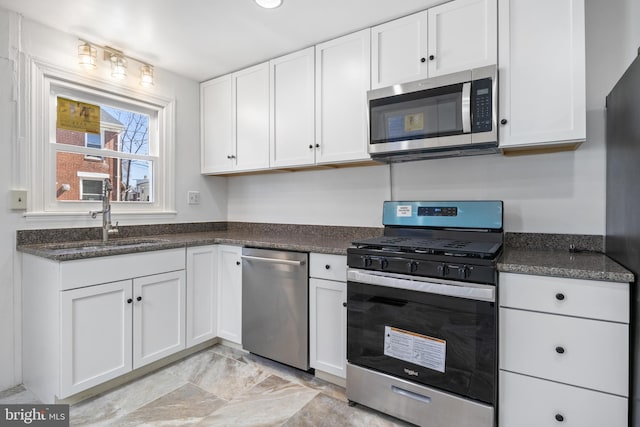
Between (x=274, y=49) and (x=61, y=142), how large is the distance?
162cm

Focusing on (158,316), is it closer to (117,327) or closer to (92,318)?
(117,327)

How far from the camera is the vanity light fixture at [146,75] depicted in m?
2.61

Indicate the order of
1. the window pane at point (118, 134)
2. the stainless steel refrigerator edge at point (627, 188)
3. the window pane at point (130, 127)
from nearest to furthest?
the stainless steel refrigerator edge at point (627, 188)
the window pane at point (118, 134)
the window pane at point (130, 127)

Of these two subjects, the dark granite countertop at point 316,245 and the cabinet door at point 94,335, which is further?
the cabinet door at point 94,335

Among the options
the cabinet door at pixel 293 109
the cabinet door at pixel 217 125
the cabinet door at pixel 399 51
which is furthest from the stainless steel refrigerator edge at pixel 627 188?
the cabinet door at pixel 217 125

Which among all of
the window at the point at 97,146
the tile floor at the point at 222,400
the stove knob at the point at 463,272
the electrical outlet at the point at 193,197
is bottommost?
the tile floor at the point at 222,400

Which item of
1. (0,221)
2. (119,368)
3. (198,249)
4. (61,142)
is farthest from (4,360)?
(61,142)

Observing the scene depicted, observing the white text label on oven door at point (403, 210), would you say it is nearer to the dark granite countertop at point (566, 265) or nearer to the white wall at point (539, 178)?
the white wall at point (539, 178)

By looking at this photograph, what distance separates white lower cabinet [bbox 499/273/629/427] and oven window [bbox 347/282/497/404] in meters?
0.09

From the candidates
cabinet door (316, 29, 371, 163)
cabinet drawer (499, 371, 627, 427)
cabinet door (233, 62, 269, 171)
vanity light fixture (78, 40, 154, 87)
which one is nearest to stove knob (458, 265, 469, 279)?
cabinet drawer (499, 371, 627, 427)

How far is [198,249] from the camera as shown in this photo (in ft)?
8.02

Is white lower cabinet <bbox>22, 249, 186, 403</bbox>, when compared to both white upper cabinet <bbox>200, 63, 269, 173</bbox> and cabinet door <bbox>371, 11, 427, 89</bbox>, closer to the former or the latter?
white upper cabinet <bbox>200, 63, 269, 173</bbox>

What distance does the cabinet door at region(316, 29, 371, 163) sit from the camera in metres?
2.15

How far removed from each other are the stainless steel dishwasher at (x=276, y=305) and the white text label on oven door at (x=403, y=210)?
2.16 ft
